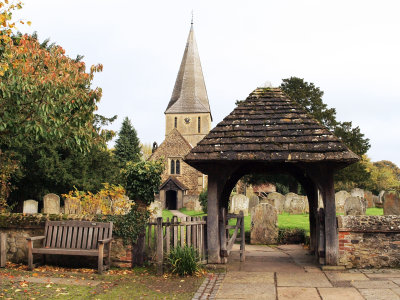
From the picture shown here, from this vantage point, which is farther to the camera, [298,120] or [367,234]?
[298,120]

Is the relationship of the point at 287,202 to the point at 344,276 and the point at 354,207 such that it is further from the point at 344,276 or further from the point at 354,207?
the point at 344,276

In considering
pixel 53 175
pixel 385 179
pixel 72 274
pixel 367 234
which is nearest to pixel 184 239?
pixel 72 274

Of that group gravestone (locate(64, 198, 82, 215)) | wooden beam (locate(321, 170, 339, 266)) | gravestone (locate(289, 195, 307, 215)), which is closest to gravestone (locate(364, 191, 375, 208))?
gravestone (locate(289, 195, 307, 215))

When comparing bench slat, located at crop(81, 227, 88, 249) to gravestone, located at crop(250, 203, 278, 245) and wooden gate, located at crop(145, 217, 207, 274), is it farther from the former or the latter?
gravestone, located at crop(250, 203, 278, 245)

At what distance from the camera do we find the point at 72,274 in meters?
7.87

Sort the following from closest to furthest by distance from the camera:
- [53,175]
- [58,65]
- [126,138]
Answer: [58,65] < [53,175] < [126,138]

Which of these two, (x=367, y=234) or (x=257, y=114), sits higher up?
(x=257, y=114)

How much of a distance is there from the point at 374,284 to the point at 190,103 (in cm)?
4668

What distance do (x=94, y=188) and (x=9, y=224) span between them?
12.5 metres

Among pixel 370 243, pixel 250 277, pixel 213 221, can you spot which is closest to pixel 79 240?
pixel 213 221

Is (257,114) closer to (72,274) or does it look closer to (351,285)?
(351,285)

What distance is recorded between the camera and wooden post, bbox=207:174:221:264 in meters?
8.77

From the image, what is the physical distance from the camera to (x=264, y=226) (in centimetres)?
1338

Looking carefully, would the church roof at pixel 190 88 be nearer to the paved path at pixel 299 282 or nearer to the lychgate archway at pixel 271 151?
the lychgate archway at pixel 271 151
